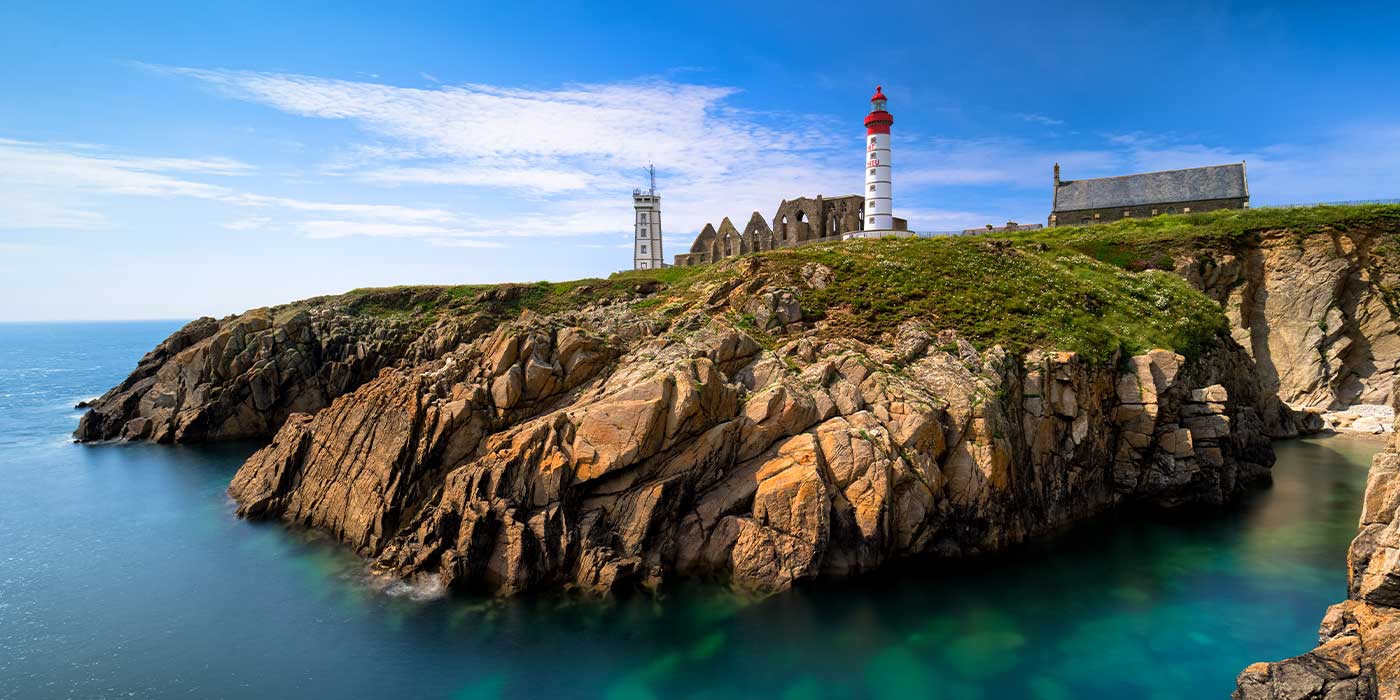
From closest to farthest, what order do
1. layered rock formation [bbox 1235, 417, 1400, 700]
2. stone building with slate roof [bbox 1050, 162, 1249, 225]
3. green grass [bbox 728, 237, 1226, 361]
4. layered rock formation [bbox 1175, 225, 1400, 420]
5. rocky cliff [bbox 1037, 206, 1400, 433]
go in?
1. layered rock formation [bbox 1235, 417, 1400, 700]
2. green grass [bbox 728, 237, 1226, 361]
3. rocky cliff [bbox 1037, 206, 1400, 433]
4. layered rock formation [bbox 1175, 225, 1400, 420]
5. stone building with slate roof [bbox 1050, 162, 1249, 225]

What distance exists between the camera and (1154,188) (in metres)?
67.8

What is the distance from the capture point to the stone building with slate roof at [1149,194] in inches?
2520

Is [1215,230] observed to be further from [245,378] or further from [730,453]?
[245,378]

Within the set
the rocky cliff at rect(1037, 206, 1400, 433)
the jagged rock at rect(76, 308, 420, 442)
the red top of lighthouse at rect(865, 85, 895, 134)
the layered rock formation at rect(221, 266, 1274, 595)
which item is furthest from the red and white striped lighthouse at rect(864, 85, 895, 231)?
the jagged rock at rect(76, 308, 420, 442)

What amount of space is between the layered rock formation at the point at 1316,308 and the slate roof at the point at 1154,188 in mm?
13326

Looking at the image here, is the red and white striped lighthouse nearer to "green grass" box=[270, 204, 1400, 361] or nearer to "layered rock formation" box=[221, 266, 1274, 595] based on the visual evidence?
"green grass" box=[270, 204, 1400, 361]

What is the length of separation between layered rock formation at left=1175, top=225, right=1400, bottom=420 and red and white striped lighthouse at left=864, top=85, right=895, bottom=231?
23281mm

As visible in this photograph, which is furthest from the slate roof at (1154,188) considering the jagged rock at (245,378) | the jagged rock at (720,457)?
the jagged rock at (245,378)

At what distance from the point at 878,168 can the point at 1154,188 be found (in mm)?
30278

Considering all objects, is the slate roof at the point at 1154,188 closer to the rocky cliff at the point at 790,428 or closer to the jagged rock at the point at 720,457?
the rocky cliff at the point at 790,428

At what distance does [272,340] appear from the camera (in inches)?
2302

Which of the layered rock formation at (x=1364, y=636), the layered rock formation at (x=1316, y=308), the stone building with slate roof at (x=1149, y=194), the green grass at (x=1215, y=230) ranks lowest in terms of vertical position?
the layered rock formation at (x=1364, y=636)

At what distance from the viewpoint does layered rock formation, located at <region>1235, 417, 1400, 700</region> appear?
14.5 metres

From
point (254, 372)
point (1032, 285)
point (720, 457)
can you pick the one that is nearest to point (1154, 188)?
point (1032, 285)
